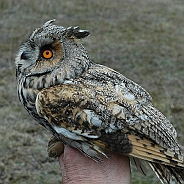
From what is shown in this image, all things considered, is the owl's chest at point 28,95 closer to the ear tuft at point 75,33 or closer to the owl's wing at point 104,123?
the owl's wing at point 104,123

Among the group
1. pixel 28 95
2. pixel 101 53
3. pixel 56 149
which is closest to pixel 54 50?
pixel 28 95

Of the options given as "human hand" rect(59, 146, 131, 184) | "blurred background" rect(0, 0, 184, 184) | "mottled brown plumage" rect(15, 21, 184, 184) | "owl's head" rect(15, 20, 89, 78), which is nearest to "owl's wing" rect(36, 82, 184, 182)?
"mottled brown plumage" rect(15, 21, 184, 184)

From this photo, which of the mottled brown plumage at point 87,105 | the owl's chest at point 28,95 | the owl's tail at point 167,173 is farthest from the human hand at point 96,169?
the owl's chest at point 28,95

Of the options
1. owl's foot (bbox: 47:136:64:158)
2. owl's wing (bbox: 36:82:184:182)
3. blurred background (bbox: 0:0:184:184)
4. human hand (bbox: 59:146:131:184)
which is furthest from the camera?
blurred background (bbox: 0:0:184:184)

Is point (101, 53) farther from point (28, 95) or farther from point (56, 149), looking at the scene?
point (28, 95)

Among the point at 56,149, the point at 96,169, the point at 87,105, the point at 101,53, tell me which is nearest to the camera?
the point at 87,105

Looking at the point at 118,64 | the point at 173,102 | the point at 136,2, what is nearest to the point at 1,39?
the point at 118,64

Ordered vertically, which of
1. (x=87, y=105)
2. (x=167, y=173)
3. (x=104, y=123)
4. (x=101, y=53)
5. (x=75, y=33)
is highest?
(x=75, y=33)

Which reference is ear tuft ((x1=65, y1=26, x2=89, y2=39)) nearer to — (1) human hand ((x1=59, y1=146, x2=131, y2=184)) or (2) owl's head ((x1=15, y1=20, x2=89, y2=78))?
(2) owl's head ((x1=15, y1=20, x2=89, y2=78))
